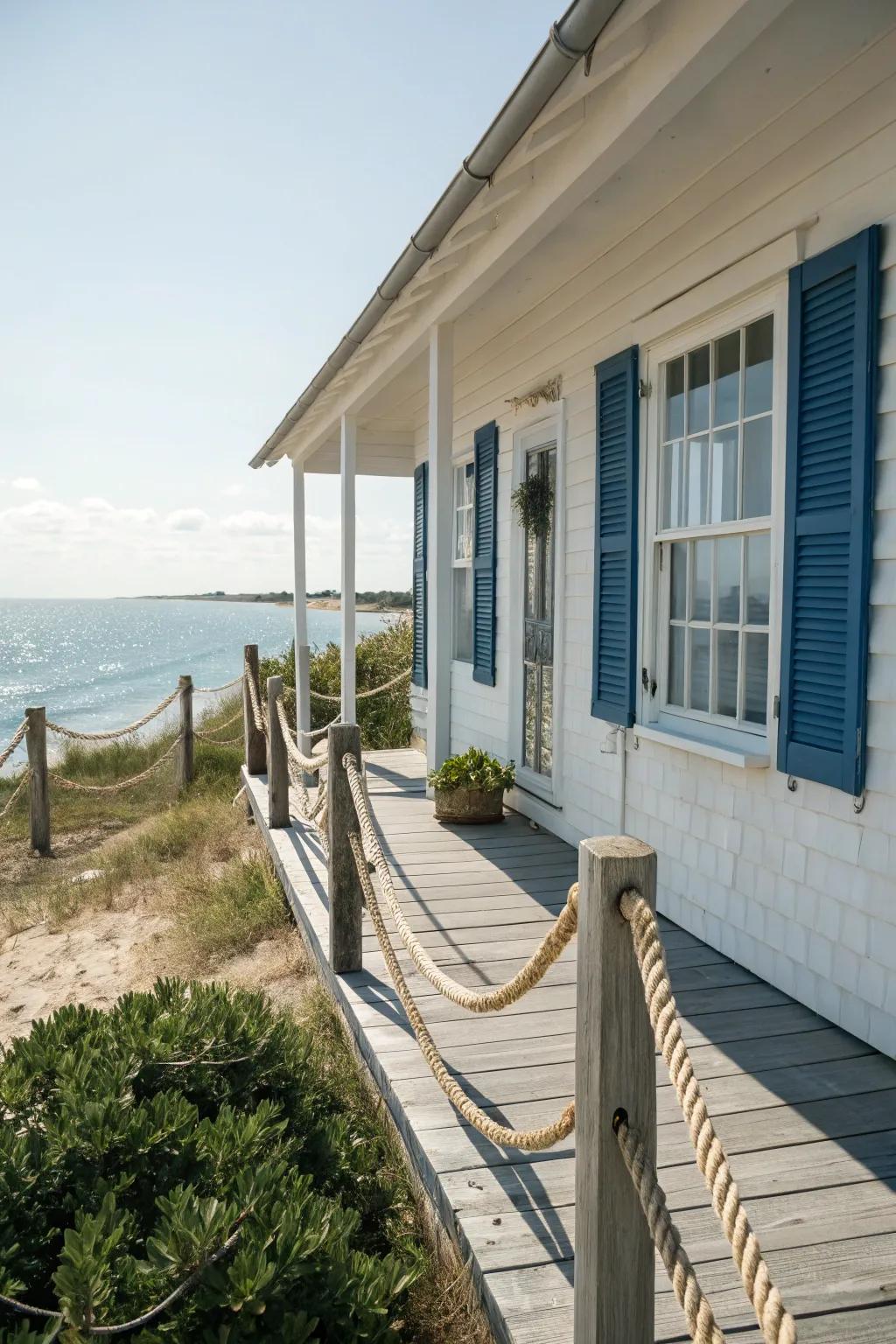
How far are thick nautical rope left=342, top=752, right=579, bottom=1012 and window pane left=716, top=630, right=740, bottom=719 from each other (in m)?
1.67

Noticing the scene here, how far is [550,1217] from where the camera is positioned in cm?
221

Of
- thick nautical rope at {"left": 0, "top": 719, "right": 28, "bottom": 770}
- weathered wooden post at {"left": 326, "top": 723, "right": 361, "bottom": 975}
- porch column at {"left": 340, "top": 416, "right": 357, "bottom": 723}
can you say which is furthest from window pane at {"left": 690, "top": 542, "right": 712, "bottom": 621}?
thick nautical rope at {"left": 0, "top": 719, "right": 28, "bottom": 770}

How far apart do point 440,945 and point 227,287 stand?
1495cm

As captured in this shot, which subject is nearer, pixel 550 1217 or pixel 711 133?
pixel 550 1217

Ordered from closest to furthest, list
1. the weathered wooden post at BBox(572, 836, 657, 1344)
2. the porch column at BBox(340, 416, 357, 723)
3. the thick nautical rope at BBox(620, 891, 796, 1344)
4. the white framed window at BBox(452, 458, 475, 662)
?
1. the thick nautical rope at BBox(620, 891, 796, 1344)
2. the weathered wooden post at BBox(572, 836, 657, 1344)
3. the white framed window at BBox(452, 458, 475, 662)
4. the porch column at BBox(340, 416, 357, 723)

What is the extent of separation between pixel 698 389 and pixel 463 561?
3769 millimetres

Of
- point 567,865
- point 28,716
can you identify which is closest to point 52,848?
point 28,716

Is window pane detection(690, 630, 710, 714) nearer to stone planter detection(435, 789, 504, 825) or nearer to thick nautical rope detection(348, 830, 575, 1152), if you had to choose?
thick nautical rope detection(348, 830, 575, 1152)

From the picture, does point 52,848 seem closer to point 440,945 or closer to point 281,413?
point 281,413

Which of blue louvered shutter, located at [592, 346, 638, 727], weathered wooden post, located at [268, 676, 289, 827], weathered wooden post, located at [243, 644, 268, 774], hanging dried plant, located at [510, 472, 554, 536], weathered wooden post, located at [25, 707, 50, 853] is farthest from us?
weathered wooden post, located at [25, 707, 50, 853]

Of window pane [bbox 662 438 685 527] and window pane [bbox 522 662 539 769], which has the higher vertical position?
window pane [bbox 662 438 685 527]

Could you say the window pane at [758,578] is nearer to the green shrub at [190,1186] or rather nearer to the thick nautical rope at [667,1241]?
the green shrub at [190,1186]

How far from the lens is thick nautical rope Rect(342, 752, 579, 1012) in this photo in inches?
64.2

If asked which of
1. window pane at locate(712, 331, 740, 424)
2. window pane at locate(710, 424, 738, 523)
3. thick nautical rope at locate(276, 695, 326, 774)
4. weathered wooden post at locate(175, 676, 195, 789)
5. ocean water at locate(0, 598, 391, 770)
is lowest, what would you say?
ocean water at locate(0, 598, 391, 770)
